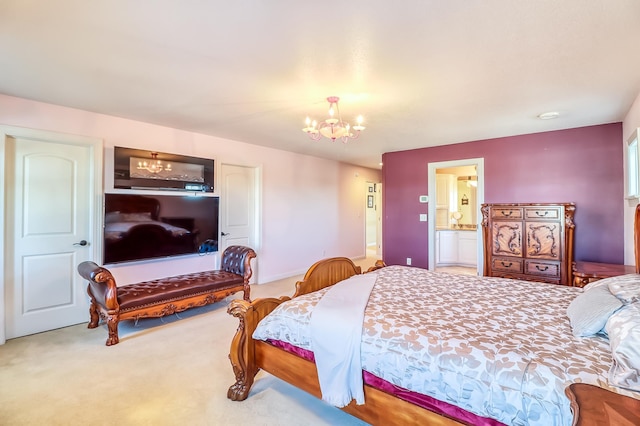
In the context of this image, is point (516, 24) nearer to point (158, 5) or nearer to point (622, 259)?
point (158, 5)

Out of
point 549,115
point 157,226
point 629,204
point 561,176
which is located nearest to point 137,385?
point 157,226

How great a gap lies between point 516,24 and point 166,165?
384 centimetres

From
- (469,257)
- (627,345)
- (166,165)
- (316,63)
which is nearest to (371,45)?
(316,63)

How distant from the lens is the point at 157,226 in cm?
377

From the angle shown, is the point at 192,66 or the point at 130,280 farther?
the point at 130,280

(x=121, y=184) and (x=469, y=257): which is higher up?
(x=121, y=184)

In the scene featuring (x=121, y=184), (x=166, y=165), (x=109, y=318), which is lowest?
(x=109, y=318)

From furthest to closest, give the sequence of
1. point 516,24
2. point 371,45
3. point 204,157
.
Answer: point 204,157 → point 371,45 → point 516,24

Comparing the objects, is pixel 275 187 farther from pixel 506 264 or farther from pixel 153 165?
pixel 506 264

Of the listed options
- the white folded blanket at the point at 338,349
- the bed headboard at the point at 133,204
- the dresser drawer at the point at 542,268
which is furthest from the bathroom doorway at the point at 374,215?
the white folded blanket at the point at 338,349

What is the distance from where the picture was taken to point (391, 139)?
458 cm

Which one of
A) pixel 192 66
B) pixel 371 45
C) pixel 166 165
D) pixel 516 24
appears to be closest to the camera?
pixel 516 24

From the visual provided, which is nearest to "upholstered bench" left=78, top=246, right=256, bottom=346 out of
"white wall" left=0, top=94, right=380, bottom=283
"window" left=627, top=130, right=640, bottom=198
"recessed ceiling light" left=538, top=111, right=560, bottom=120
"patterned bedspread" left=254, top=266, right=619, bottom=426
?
"white wall" left=0, top=94, right=380, bottom=283

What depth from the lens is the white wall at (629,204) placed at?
296 centimetres
